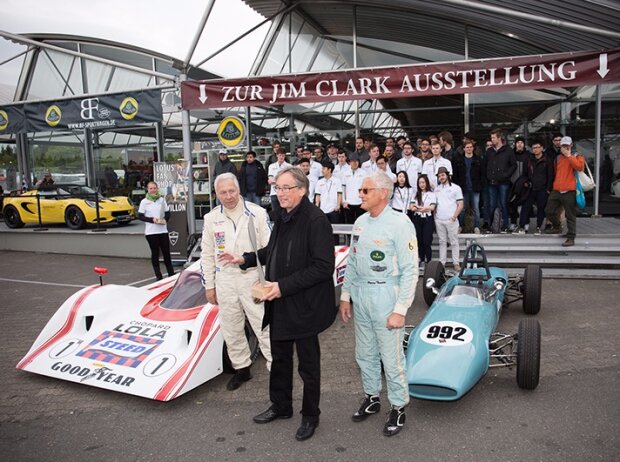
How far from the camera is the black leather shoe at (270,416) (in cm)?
383

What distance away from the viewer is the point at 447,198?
817 centimetres

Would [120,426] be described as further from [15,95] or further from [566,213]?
[15,95]

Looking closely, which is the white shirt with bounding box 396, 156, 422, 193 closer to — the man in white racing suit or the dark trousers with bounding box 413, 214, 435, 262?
the dark trousers with bounding box 413, 214, 435, 262

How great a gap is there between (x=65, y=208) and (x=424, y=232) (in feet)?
35.2

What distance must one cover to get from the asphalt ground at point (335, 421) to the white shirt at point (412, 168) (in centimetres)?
416

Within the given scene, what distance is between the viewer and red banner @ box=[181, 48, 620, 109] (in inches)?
309

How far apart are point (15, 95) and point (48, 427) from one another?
69.0 ft

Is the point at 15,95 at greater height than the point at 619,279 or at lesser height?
greater

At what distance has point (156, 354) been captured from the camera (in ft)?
14.4

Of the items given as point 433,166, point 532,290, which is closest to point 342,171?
point 433,166

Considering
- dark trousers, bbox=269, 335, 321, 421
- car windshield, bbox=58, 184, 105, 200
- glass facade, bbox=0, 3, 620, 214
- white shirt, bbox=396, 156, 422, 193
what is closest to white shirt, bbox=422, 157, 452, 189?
white shirt, bbox=396, 156, 422, 193

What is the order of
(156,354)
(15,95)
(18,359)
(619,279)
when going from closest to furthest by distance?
(156,354) < (18,359) < (619,279) < (15,95)

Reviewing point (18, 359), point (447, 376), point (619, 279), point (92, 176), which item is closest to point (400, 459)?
point (447, 376)

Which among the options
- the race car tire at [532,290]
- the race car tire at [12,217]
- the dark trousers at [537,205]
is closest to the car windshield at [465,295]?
the race car tire at [532,290]
